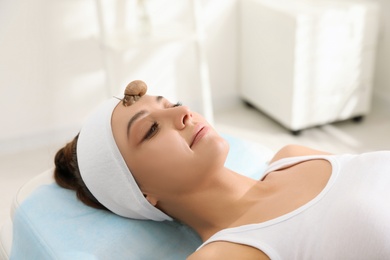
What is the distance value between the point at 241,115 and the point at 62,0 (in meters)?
1.31

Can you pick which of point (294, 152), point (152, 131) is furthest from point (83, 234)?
point (294, 152)

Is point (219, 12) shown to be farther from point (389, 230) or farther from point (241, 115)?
point (389, 230)

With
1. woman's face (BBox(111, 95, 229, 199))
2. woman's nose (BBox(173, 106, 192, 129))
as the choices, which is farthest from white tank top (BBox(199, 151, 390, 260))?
woman's nose (BBox(173, 106, 192, 129))

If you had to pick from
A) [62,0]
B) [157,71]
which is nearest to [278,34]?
[157,71]

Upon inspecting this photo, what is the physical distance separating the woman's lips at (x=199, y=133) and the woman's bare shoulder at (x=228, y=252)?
0.26 metres

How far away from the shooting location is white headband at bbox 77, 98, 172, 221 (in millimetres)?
1379

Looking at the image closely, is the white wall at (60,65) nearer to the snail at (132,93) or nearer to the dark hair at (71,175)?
the dark hair at (71,175)

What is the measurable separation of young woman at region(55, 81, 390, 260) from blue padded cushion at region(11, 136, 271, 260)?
47 mm

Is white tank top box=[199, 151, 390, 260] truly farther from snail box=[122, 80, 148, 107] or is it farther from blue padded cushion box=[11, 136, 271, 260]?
snail box=[122, 80, 148, 107]

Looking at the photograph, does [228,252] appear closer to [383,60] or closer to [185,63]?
[185,63]

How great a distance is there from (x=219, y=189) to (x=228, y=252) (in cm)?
20

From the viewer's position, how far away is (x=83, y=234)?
56.7 inches

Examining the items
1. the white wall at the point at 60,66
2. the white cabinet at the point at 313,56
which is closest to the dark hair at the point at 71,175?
the white wall at the point at 60,66

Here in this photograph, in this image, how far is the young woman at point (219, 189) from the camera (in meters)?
1.21
